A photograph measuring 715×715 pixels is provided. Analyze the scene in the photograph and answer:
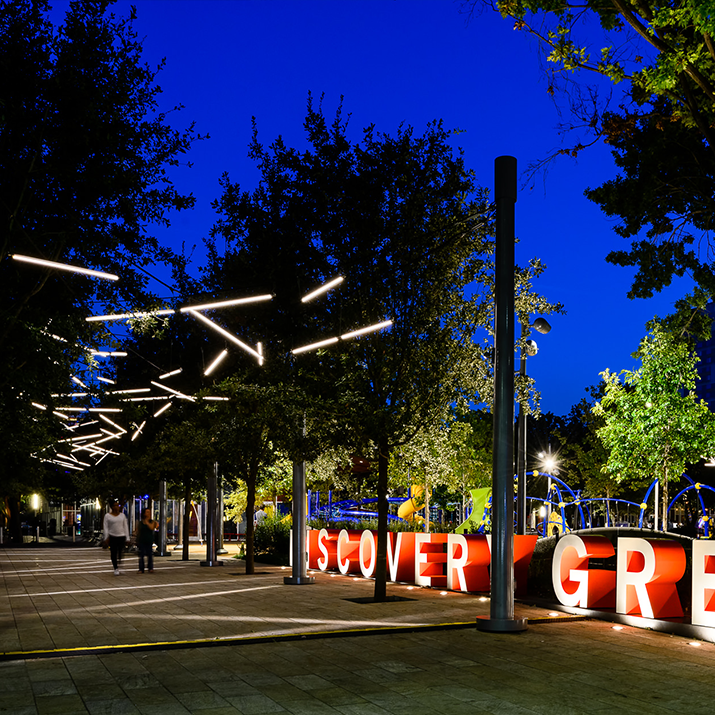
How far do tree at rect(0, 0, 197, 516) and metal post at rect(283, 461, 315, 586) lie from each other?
569 cm

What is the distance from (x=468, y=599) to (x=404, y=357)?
4581 millimetres

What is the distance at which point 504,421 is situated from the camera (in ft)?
37.5

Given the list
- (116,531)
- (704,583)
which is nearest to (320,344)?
(704,583)

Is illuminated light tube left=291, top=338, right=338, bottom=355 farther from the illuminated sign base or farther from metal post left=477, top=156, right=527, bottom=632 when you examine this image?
the illuminated sign base

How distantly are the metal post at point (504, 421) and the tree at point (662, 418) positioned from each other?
61.2 ft

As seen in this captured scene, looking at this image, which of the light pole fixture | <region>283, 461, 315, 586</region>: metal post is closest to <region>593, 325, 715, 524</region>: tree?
the light pole fixture

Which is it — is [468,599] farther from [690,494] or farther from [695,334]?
[690,494]

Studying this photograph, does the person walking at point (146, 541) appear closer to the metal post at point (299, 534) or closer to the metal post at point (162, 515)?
the metal post at point (299, 534)

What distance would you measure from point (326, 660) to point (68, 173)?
8.20m

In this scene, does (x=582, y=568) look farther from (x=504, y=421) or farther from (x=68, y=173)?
(x=68, y=173)

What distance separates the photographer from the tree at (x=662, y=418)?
29.2 metres

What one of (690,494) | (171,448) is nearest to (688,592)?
(171,448)

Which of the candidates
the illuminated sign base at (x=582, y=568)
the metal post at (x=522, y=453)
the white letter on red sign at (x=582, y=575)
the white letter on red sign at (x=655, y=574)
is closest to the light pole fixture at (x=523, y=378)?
the metal post at (x=522, y=453)

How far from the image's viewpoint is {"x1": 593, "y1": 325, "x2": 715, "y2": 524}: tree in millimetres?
29219
